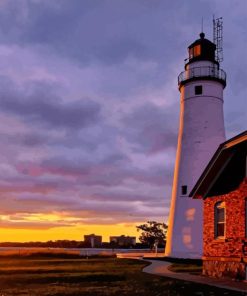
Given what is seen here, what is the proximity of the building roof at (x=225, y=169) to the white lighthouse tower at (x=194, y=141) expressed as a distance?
1182cm

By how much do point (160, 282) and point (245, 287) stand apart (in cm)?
337

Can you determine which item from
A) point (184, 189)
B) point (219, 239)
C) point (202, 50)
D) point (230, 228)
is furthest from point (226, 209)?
point (202, 50)

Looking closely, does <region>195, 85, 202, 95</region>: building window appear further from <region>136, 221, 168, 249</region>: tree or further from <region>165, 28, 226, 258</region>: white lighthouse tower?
<region>136, 221, 168, 249</region>: tree

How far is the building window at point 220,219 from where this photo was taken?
937 inches

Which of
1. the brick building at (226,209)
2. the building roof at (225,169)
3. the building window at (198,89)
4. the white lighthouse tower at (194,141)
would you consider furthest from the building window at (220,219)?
the building window at (198,89)

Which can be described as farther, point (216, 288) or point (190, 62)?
point (190, 62)

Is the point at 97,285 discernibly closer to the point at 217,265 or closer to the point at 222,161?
the point at 217,265

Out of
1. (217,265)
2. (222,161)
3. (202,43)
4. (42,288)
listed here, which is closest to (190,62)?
(202,43)

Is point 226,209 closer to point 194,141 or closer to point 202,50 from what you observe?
point 194,141

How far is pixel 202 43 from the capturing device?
132ft

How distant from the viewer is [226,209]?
2316cm

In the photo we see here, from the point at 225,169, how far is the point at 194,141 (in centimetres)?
1398

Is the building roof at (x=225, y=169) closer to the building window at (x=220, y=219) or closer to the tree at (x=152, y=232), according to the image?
the building window at (x=220, y=219)

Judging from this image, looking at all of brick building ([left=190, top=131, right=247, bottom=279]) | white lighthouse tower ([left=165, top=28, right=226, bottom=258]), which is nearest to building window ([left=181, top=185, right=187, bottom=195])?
white lighthouse tower ([left=165, top=28, right=226, bottom=258])
